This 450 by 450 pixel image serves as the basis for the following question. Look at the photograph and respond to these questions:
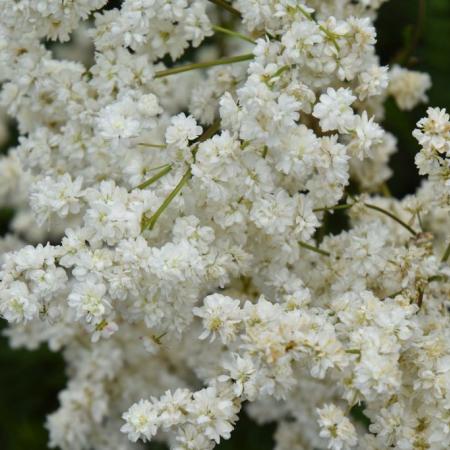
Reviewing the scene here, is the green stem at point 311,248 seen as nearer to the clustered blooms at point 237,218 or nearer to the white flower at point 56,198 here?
the clustered blooms at point 237,218

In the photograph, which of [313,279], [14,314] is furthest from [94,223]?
[313,279]

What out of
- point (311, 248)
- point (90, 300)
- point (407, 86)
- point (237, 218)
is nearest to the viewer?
point (90, 300)

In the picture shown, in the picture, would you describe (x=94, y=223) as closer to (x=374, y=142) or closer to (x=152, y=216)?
(x=152, y=216)

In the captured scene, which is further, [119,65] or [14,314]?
[119,65]

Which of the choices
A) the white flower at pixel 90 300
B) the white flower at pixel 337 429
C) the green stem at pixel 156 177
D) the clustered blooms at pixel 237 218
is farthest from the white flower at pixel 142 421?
the green stem at pixel 156 177

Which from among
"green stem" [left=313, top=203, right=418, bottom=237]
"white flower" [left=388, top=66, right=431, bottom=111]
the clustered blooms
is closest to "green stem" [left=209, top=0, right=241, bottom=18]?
the clustered blooms

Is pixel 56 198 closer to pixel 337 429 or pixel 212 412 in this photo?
pixel 212 412

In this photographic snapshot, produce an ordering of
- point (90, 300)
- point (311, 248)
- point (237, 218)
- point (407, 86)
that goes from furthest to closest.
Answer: point (407, 86), point (311, 248), point (237, 218), point (90, 300)

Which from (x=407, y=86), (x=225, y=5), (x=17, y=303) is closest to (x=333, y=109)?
(x=225, y=5)

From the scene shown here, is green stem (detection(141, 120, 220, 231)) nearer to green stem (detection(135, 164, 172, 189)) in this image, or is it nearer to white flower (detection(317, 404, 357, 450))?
green stem (detection(135, 164, 172, 189))
